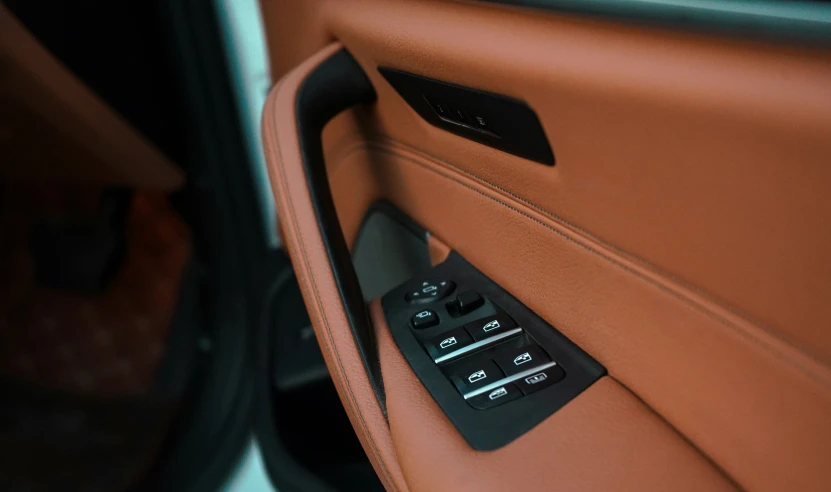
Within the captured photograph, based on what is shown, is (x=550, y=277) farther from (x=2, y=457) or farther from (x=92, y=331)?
(x=2, y=457)

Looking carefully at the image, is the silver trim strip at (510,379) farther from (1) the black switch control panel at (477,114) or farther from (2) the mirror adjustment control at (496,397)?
(1) the black switch control panel at (477,114)

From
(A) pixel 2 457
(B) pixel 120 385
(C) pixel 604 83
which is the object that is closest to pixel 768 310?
(C) pixel 604 83

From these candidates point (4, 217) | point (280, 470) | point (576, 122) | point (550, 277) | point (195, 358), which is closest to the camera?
point (576, 122)

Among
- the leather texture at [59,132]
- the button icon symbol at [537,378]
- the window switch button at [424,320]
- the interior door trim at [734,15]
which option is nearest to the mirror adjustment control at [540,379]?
the button icon symbol at [537,378]

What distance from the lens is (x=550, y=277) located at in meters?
0.53

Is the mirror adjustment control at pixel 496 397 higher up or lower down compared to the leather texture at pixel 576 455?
higher up

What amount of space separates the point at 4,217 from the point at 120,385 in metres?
0.45

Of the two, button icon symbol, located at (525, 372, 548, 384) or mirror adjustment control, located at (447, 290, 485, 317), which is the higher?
mirror adjustment control, located at (447, 290, 485, 317)

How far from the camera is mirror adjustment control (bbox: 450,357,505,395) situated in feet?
1.76

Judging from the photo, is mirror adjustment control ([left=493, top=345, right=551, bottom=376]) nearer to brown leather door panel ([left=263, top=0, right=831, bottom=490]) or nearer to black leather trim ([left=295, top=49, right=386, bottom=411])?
brown leather door panel ([left=263, top=0, right=831, bottom=490])

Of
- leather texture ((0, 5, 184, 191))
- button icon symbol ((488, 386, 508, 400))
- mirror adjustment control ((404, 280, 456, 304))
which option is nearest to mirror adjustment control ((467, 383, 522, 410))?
button icon symbol ((488, 386, 508, 400))

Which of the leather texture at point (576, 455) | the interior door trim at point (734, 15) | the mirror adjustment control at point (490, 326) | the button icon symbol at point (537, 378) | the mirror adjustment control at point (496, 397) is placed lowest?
the leather texture at point (576, 455)

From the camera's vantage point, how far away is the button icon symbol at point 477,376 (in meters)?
0.54

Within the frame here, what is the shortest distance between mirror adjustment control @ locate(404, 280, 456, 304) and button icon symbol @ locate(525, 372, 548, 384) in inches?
5.3
